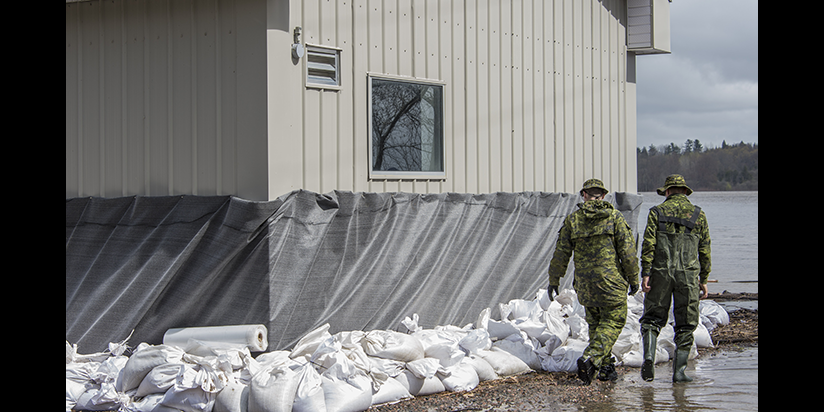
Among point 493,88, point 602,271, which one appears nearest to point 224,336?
point 602,271

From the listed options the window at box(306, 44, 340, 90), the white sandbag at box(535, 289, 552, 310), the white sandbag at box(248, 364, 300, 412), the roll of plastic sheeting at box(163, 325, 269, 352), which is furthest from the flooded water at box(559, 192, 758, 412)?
the window at box(306, 44, 340, 90)

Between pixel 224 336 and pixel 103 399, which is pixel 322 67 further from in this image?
pixel 103 399

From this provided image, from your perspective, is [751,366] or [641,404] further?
[751,366]

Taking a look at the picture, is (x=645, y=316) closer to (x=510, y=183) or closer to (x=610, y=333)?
(x=610, y=333)

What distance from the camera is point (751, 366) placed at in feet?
23.7

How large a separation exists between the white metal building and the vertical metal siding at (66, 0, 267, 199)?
0.05ft

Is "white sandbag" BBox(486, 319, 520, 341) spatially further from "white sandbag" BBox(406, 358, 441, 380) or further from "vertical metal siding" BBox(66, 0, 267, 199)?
"vertical metal siding" BBox(66, 0, 267, 199)

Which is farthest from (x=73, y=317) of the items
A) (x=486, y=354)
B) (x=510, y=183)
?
(x=510, y=183)

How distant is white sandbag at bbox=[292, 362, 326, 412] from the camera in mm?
5355

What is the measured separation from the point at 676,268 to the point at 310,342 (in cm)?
337

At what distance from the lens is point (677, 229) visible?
6688mm

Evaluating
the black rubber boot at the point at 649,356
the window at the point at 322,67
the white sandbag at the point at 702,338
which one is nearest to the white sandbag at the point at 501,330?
the black rubber boot at the point at 649,356

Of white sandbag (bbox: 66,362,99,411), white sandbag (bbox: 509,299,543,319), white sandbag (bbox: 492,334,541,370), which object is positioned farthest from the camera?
white sandbag (bbox: 509,299,543,319)
